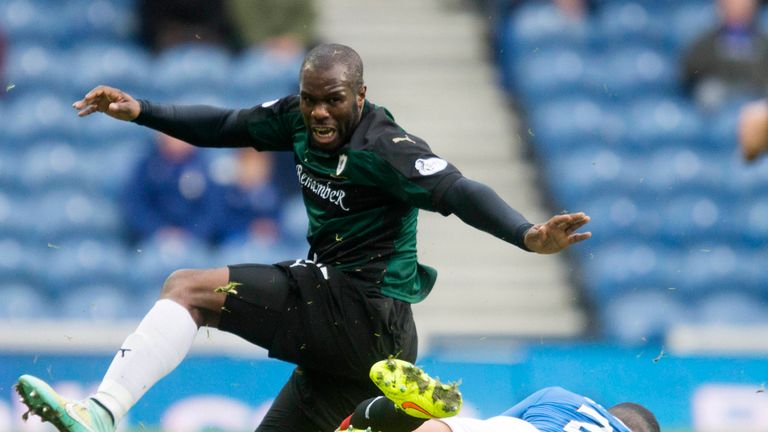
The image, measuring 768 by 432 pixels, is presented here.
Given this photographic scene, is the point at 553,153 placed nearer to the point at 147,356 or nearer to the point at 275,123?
the point at 275,123

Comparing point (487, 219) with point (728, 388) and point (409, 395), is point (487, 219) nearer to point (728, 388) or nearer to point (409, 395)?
point (409, 395)

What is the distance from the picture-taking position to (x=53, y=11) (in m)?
11.9

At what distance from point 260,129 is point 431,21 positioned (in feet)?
25.5

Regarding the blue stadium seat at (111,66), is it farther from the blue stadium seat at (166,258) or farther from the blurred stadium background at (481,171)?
the blue stadium seat at (166,258)

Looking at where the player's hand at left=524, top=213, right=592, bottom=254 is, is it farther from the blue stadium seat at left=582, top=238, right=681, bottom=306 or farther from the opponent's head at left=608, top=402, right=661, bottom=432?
the blue stadium seat at left=582, top=238, right=681, bottom=306

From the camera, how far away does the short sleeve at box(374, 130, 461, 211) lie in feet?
15.6

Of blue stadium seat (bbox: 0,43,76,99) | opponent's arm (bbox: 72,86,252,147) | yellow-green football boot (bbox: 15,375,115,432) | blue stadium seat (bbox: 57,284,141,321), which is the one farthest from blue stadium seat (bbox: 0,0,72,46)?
yellow-green football boot (bbox: 15,375,115,432)

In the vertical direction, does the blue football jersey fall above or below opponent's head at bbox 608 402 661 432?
below

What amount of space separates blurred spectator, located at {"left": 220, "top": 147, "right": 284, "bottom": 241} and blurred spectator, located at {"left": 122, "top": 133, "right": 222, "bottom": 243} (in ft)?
0.35

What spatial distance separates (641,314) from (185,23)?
4579 mm

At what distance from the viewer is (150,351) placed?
462 centimetres

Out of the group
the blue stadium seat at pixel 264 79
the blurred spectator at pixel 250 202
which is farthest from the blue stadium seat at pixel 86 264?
the blue stadium seat at pixel 264 79

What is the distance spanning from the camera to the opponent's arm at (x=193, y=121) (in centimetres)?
521

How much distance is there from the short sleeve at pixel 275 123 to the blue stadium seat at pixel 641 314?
4999 mm
